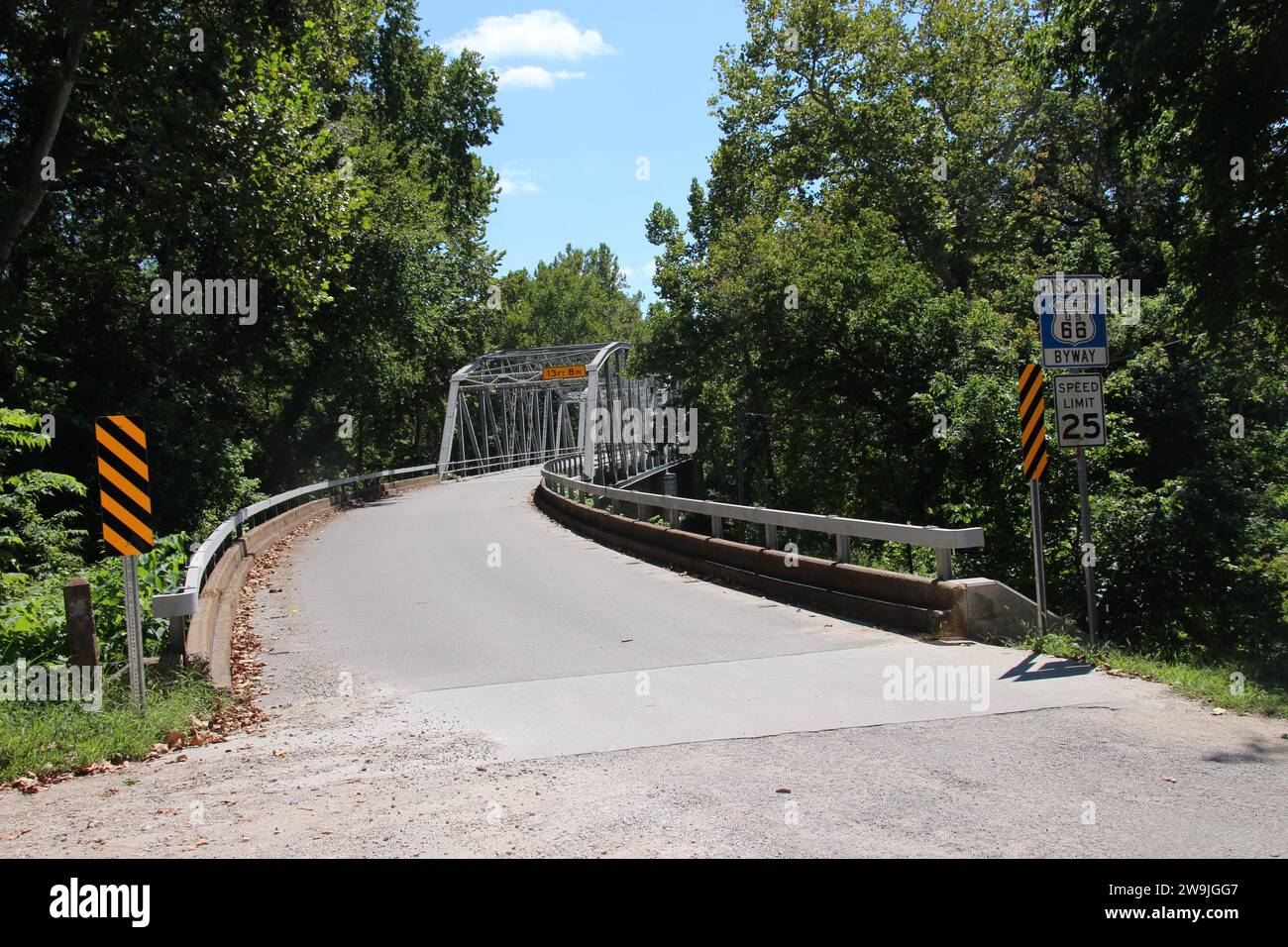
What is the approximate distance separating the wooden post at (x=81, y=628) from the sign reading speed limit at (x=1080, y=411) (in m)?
8.14

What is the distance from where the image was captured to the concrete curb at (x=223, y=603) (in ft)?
28.6

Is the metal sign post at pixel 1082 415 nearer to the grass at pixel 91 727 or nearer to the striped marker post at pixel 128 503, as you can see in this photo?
the grass at pixel 91 727

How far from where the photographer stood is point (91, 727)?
6.95 meters

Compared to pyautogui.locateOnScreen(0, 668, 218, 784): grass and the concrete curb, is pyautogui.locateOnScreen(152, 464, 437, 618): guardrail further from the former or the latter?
pyautogui.locateOnScreen(0, 668, 218, 784): grass

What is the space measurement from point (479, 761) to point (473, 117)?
43.9m

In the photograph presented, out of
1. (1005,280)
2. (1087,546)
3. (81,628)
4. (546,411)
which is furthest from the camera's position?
(546,411)

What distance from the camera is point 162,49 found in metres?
16.5

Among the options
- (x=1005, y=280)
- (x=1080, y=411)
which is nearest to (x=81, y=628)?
(x=1080, y=411)

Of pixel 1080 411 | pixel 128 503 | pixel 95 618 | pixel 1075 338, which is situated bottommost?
pixel 95 618

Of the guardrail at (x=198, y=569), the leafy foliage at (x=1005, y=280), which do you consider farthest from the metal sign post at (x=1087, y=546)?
the guardrail at (x=198, y=569)

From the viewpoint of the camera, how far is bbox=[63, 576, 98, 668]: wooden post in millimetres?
7516

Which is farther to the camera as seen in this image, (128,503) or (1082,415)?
(1082,415)

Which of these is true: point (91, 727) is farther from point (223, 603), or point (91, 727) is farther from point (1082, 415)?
point (1082, 415)

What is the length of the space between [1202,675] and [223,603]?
9.64m
